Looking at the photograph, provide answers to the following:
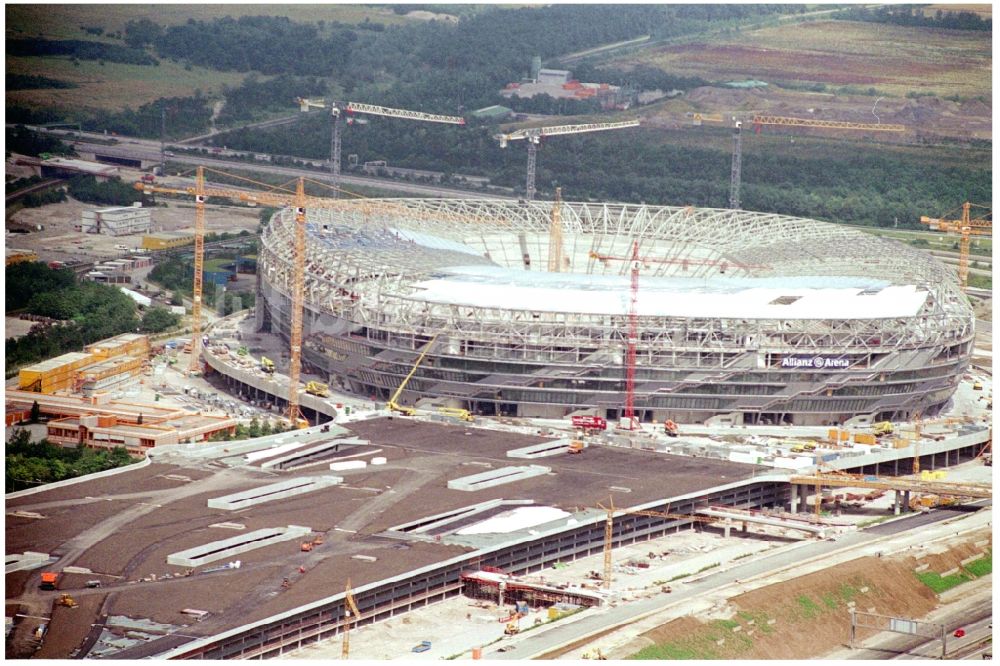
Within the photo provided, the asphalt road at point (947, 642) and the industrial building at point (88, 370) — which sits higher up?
the industrial building at point (88, 370)

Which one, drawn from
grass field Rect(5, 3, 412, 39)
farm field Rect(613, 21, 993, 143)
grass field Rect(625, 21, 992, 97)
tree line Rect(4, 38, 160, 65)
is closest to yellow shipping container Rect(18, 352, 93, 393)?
grass field Rect(5, 3, 412, 39)

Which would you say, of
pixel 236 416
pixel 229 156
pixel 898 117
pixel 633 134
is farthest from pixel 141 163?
Result: pixel 236 416

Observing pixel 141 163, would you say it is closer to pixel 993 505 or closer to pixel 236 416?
pixel 236 416

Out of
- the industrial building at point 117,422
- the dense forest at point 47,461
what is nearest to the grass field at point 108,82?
the industrial building at point 117,422

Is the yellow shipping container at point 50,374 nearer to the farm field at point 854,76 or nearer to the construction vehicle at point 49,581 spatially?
the construction vehicle at point 49,581

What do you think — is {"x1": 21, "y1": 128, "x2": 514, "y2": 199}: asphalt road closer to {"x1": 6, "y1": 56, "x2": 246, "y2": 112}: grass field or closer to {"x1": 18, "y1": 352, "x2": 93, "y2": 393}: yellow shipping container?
{"x1": 6, "y1": 56, "x2": 246, "y2": 112}: grass field
